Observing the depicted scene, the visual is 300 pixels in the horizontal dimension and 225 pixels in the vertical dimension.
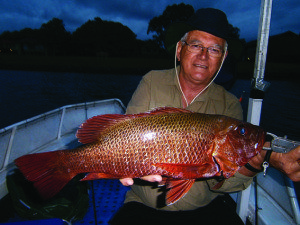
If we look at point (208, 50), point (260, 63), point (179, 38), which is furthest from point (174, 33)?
point (260, 63)

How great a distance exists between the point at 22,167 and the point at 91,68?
155ft

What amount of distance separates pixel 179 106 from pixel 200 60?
619 mm

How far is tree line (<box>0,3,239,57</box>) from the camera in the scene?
2228 inches

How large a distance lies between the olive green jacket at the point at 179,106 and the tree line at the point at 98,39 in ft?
186

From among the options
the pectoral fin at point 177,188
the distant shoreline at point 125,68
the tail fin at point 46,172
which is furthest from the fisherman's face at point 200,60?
the distant shoreline at point 125,68

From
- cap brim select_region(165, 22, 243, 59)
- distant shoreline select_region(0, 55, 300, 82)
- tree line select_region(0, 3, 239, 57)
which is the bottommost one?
cap brim select_region(165, 22, 243, 59)

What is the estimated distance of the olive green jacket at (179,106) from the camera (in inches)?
86.0

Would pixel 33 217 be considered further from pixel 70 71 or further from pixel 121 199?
pixel 70 71

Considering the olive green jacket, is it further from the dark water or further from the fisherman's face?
the dark water

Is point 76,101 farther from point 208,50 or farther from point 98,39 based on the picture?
point 98,39

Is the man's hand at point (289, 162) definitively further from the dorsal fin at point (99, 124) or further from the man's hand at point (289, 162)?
the dorsal fin at point (99, 124)

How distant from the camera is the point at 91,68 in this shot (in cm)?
4591

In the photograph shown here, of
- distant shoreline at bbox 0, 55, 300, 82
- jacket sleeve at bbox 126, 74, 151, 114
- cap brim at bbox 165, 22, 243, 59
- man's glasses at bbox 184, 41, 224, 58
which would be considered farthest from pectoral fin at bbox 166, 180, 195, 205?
distant shoreline at bbox 0, 55, 300, 82

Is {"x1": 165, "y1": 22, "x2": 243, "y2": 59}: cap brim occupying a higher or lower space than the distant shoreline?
lower
